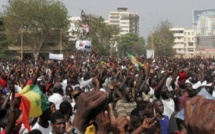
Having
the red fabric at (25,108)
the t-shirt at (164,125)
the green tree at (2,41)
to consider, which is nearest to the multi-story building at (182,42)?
the green tree at (2,41)

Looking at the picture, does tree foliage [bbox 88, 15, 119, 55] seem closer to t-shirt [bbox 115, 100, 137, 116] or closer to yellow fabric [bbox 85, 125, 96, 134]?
t-shirt [bbox 115, 100, 137, 116]

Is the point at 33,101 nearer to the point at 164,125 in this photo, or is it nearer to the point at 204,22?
the point at 164,125

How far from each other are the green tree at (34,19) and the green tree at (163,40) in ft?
116

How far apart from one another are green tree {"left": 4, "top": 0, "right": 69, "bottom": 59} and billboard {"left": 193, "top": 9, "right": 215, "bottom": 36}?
169 feet

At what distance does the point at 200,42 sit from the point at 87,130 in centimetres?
10170

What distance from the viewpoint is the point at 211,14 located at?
100312 millimetres

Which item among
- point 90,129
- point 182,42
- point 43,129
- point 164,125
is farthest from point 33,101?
point 182,42

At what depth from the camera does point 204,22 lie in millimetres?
101125

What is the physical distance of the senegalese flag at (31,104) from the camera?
5160 millimetres

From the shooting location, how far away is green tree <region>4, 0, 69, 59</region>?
174 ft

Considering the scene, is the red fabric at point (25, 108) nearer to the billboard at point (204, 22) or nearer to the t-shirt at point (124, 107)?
the t-shirt at point (124, 107)

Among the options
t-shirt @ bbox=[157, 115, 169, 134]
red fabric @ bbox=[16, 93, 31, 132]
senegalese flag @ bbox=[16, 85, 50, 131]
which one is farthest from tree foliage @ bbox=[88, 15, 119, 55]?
red fabric @ bbox=[16, 93, 31, 132]

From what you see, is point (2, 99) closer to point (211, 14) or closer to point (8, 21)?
point (8, 21)

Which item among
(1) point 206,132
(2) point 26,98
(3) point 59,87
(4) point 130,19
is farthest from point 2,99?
(4) point 130,19
